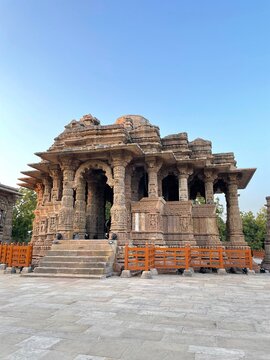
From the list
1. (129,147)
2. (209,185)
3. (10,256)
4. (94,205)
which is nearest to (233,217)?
(209,185)

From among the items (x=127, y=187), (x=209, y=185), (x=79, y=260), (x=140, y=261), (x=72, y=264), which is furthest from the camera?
(x=209, y=185)

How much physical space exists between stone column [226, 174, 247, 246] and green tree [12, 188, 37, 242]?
26015 millimetres

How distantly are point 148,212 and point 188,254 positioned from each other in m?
3.18

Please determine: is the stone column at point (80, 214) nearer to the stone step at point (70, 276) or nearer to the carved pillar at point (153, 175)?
the carved pillar at point (153, 175)

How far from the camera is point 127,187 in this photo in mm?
15344

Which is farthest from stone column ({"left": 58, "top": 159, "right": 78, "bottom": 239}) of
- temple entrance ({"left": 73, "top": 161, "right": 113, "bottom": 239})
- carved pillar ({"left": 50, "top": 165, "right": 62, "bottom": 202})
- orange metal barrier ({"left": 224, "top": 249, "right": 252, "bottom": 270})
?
orange metal barrier ({"left": 224, "top": 249, "right": 252, "bottom": 270})

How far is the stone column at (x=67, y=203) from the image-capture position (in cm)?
1388

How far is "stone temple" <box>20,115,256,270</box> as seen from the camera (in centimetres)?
1379

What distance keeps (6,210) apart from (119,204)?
1854cm

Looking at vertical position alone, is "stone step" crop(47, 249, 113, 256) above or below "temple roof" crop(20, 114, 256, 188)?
below

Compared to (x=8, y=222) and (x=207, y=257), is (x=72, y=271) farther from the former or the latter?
(x=8, y=222)

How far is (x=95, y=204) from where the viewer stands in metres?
17.9

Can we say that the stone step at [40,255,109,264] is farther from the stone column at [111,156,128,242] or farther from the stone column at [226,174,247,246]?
the stone column at [226,174,247,246]

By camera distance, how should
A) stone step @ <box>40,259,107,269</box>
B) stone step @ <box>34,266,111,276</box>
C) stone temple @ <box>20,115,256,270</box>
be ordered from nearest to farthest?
1. stone step @ <box>34,266,111,276</box>
2. stone step @ <box>40,259,107,269</box>
3. stone temple @ <box>20,115,256,270</box>
